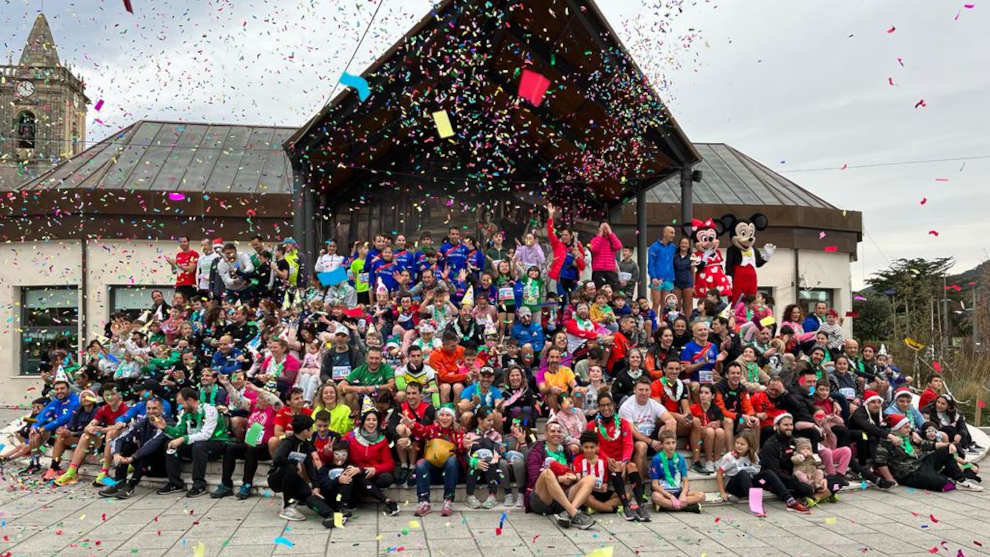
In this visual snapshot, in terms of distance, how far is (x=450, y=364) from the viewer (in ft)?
29.5

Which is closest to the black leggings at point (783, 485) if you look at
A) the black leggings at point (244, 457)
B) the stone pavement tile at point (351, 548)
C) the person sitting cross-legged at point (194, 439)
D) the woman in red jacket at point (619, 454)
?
the woman in red jacket at point (619, 454)

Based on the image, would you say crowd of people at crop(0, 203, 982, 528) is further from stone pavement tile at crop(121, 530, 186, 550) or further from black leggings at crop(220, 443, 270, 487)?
stone pavement tile at crop(121, 530, 186, 550)

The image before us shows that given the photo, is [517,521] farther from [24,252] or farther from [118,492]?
[24,252]

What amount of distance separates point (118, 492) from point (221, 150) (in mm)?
17505

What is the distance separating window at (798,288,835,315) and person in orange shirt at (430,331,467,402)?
1635 cm

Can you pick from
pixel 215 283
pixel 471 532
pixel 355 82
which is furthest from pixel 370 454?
pixel 355 82

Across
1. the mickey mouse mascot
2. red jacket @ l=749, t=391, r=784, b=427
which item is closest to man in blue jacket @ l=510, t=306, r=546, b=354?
red jacket @ l=749, t=391, r=784, b=427

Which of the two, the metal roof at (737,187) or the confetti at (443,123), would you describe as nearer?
the confetti at (443,123)

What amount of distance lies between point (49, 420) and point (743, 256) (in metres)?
12.1

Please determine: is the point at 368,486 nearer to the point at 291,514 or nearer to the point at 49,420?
the point at 291,514

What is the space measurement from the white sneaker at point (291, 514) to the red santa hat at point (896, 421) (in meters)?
7.69

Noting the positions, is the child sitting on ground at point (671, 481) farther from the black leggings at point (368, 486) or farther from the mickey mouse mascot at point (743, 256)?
the mickey mouse mascot at point (743, 256)

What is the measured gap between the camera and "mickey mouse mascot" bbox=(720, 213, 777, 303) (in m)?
12.7

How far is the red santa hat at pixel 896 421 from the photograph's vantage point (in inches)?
355
